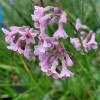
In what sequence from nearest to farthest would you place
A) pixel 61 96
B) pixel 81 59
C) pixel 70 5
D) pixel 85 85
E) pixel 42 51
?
pixel 42 51 < pixel 81 59 < pixel 85 85 < pixel 61 96 < pixel 70 5

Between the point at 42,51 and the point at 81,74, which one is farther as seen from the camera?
the point at 81,74

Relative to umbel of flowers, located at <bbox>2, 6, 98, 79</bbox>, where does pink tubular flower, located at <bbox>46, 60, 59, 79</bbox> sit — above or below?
below

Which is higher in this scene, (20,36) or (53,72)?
(20,36)

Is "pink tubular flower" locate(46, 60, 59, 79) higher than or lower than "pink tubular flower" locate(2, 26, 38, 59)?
lower

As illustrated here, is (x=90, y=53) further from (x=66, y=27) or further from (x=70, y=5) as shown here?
(x=70, y=5)

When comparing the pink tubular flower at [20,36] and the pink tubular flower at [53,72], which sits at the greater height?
the pink tubular flower at [20,36]

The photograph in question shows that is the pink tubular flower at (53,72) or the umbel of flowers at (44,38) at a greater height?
the umbel of flowers at (44,38)

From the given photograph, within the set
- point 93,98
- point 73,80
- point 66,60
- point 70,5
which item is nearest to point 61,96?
point 73,80

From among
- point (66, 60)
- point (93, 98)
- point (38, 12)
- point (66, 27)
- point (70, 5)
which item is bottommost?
point (93, 98)

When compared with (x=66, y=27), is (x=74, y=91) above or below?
below

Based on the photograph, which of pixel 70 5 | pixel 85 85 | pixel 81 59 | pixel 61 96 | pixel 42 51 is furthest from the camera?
pixel 70 5
